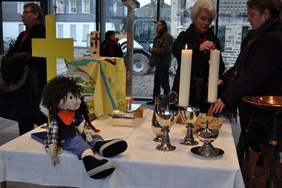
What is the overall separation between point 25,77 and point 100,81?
932 mm

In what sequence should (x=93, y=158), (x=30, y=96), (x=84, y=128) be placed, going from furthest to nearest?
(x=30, y=96)
(x=84, y=128)
(x=93, y=158)

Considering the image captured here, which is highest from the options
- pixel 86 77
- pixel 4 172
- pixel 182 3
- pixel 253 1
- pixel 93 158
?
pixel 182 3

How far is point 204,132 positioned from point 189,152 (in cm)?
9

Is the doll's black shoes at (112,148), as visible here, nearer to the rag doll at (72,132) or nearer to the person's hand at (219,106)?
the rag doll at (72,132)

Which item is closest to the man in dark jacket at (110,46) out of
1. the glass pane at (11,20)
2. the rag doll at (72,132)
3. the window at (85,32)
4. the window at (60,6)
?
the window at (85,32)

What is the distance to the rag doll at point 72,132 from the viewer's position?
3.42 feet

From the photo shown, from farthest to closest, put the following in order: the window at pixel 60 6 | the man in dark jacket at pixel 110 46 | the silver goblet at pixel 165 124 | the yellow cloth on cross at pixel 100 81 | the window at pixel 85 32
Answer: the window at pixel 85 32
the window at pixel 60 6
the man in dark jacket at pixel 110 46
the yellow cloth on cross at pixel 100 81
the silver goblet at pixel 165 124

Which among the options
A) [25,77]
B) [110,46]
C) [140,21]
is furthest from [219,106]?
[140,21]

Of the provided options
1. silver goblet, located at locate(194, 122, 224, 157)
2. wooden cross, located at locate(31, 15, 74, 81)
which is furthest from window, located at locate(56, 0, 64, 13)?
silver goblet, located at locate(194, 122, 224, 157)

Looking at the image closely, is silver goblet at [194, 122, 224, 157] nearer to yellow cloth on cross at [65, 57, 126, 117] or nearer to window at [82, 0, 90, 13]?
yellow cloth on cross at [65, 57, 126, 117]

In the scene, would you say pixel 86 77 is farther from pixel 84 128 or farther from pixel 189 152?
pixel 189 152

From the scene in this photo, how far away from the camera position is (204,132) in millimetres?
1089

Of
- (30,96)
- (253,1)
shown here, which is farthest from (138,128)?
(30,96)

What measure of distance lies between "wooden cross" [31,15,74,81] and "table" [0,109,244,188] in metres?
0.37
